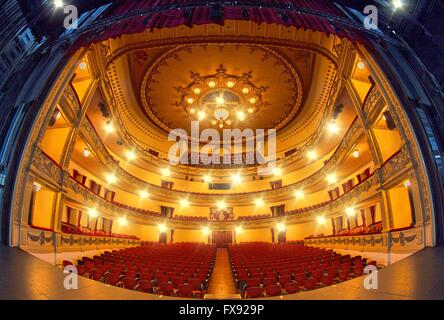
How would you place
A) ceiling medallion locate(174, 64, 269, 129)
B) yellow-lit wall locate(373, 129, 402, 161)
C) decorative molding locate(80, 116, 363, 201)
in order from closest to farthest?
yellow-lit wall locate(373, 129, 402, 161), decorative molding locate(80, 116, 363, 201), ceiling medallion locate(174, 64, 269, 129)

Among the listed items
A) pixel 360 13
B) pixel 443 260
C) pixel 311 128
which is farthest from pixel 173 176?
pixel 443 260

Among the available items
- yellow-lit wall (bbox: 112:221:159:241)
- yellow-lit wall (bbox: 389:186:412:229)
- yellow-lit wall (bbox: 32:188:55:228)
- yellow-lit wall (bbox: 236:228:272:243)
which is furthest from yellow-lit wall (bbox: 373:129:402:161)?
yellow-lit wall (bbox: 112:221:159:241)

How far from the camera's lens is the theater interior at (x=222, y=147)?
235 inches

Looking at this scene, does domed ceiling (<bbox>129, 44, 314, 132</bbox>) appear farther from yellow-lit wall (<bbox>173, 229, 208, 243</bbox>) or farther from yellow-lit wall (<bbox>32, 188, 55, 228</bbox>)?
yellow-lit wall (<bbox>173, 229, 208, 243</bbox>)

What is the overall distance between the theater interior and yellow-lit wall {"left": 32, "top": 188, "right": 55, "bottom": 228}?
0.06m

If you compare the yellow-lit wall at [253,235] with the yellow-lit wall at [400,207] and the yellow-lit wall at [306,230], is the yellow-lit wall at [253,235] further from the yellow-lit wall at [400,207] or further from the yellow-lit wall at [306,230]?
the yellow-lit wall at [400,207]

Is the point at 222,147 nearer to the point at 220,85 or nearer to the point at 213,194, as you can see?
the point at 213,194

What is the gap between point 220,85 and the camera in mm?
16891

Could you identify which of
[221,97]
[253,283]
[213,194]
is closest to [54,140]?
[253,283]

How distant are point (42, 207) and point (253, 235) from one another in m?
16.8

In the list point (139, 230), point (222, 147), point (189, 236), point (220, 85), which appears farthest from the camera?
point (222, 147)

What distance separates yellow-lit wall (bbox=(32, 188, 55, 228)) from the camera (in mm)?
9500

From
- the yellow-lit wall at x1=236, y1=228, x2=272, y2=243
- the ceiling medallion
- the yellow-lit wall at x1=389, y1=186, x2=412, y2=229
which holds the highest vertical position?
the ceiling medallion
